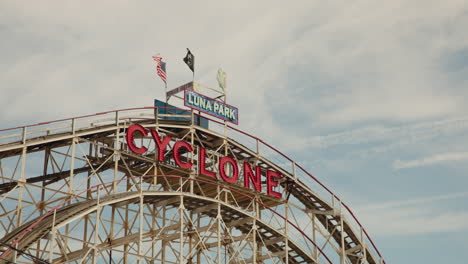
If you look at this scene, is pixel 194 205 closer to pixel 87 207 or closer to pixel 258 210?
pixel 258 210

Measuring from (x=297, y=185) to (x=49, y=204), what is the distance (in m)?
18.0

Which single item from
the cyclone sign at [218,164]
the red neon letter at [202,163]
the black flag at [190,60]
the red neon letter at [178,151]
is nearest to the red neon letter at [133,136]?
the cyclone sign at [218,164]

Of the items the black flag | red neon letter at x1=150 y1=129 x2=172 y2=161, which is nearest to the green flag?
the black flag

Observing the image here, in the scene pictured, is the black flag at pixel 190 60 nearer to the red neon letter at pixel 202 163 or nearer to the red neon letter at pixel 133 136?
the red neon letter at pixel 202 163

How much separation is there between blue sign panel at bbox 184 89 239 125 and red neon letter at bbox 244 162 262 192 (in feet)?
11.9

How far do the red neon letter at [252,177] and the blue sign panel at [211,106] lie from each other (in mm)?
3638

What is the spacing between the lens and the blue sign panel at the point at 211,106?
48.1 meters

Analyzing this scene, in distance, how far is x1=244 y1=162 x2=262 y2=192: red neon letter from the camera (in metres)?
49.5

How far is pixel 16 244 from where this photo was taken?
3503 cm

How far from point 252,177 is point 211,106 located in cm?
551

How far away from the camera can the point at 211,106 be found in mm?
49812

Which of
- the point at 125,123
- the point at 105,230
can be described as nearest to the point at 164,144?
the point at 125,123

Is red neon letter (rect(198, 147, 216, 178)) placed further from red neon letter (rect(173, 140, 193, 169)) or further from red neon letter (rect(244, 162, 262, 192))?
red neon letter (rect(244, 162, 262, 192))

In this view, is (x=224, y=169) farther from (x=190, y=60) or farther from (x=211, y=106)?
(x=190, y=60)
